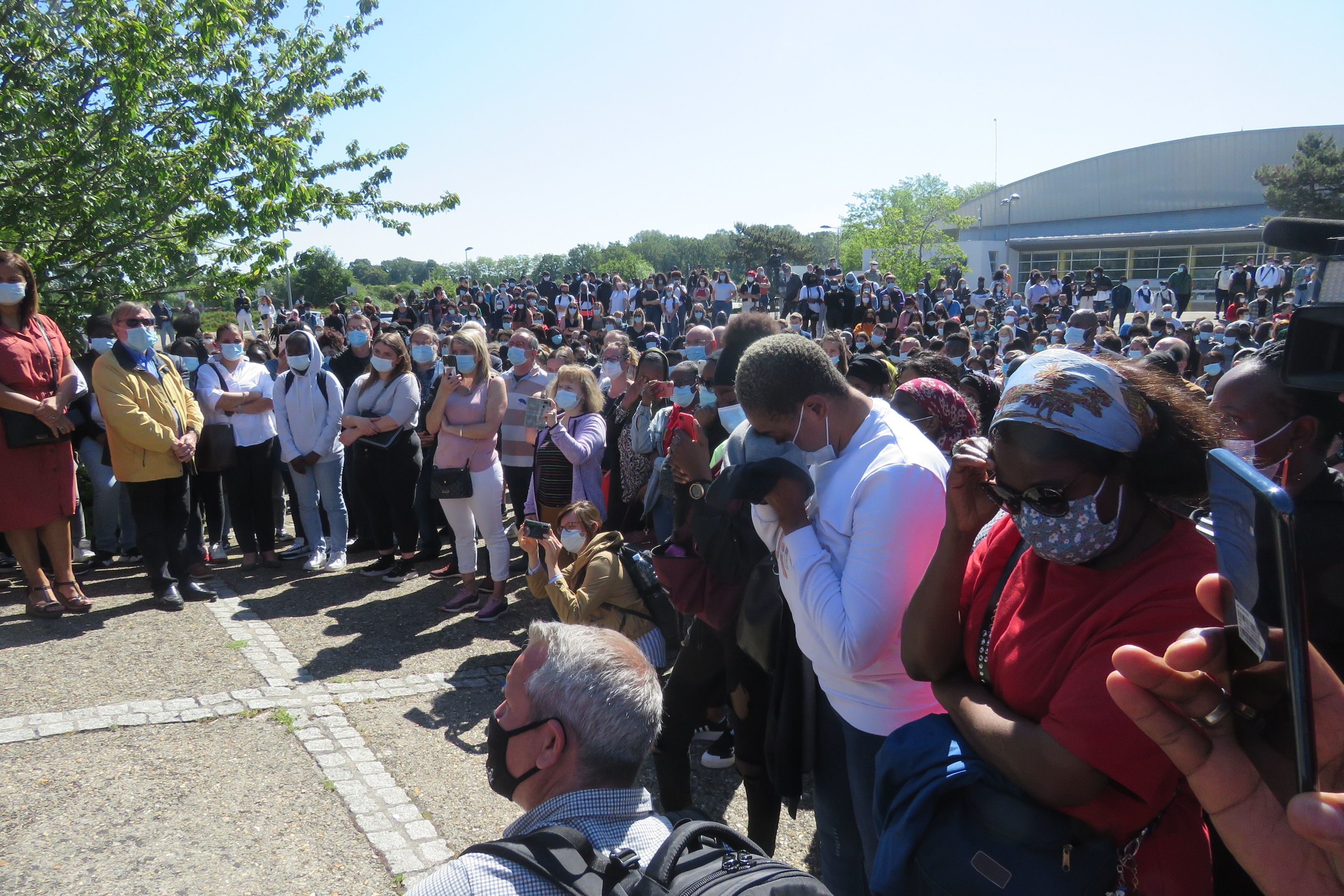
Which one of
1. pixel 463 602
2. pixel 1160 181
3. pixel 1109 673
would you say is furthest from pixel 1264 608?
pixel 1160 181

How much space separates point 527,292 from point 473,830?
26.9 meters

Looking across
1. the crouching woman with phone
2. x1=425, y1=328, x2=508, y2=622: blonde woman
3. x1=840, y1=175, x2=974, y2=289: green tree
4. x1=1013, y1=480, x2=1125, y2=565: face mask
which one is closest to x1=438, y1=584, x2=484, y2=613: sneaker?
x1=425, y1=328, x2=508, y2=622: blonde woman

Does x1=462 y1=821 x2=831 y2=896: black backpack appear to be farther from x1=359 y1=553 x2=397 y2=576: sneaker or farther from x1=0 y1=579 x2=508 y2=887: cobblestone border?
x1=359 y1=553 x2=397 y2=576: sneaker

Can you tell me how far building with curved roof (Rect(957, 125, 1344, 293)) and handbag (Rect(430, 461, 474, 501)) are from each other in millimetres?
45796

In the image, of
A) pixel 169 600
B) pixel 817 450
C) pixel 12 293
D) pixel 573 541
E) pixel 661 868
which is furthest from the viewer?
pixel 169 600

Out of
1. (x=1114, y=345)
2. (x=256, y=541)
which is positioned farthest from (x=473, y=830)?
(x=1114, y=345)

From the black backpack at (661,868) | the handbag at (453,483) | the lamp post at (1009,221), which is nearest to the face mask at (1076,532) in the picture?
the black backpack at (661,868)

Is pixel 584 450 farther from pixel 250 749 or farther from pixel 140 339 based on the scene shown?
pixel 140 339

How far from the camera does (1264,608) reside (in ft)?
3.47

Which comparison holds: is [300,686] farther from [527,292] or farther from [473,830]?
[527,292]

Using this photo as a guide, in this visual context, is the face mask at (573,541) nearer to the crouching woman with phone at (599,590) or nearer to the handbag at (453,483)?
the crouching woman with phone at (599,590)

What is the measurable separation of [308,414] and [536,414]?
2.56 m

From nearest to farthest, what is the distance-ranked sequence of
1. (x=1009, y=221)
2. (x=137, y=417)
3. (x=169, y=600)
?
(x=137, y=417) < (x=169, y=600) < (x=1009, y=221)

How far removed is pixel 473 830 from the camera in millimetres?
3846
